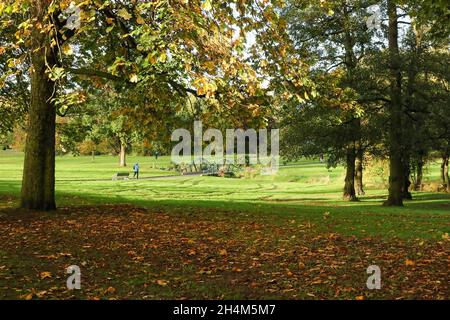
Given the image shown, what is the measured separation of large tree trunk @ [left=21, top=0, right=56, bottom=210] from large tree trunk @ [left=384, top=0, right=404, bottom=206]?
19.1 metres

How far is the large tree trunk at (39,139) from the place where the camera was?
1426 cm

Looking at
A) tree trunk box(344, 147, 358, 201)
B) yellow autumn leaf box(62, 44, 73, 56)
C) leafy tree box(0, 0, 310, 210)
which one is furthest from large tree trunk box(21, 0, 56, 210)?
tree trunk box(344, 147, 358, 201)

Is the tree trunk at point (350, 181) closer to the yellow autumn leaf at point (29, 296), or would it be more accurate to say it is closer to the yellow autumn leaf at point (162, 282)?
the yellow autumn leaf at point (162, 282)

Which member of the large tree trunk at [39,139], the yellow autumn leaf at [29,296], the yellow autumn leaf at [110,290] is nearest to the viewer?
the yellow autumn leaf at [29,296]

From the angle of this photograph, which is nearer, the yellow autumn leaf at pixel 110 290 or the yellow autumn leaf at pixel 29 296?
the yellow autumn leaf at pixel 29 296

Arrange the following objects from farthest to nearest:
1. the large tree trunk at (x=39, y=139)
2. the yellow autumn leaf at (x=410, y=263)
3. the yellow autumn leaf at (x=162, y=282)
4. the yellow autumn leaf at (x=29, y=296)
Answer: the large tree trunk at (x=39, y=139) → the yellow autumn leaf at (x=410, y=263) → the yellow autumn leaf at (x=162, y=282) → the yellow autumn leaf at (x=29, y=296)

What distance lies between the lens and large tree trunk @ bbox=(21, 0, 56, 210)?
46.8 feet

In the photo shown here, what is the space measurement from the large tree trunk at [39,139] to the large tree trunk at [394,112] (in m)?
19.1

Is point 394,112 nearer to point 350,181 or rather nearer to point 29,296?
point 350,181

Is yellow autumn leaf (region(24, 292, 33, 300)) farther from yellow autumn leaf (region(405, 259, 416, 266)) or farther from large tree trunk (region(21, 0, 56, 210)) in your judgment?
large tree trunk (region(21, 0, 56, 210))

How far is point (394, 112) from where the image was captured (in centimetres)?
2650

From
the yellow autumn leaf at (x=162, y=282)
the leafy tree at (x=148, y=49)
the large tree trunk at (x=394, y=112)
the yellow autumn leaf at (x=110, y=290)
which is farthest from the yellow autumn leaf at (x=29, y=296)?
the large tree trunk at (x=394, y=112)
